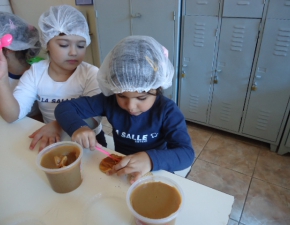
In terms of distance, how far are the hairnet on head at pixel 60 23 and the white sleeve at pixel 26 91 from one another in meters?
0.19

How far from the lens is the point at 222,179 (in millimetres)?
1632

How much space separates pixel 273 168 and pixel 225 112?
572 mm

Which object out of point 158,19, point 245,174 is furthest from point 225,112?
point 158,19

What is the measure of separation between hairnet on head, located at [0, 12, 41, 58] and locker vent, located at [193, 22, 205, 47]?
117 cm

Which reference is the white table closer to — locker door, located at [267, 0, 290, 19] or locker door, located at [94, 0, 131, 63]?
locker door, located at [267, 0, 290, 19]

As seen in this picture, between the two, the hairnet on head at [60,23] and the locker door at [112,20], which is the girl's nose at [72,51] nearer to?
the hairnet on head at [60,23]

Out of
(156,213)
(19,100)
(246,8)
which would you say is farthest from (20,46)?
(246,8)

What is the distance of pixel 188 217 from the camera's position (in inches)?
20.3

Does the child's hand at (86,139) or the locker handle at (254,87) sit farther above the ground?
the child's hand at (86,139)

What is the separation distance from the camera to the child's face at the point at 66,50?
103 centimetres

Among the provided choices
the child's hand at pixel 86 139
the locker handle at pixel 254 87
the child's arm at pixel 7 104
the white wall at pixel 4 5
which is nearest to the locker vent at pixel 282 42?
the locker handle at pixel 254 87

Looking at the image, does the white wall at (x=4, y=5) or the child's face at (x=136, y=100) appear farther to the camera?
the white wall at (x=4, y=5)

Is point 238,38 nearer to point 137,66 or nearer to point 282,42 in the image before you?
point 282,42

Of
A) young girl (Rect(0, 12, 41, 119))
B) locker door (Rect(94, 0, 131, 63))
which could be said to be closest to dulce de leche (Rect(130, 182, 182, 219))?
young girl (Rect(0, 12, 41, 119))
